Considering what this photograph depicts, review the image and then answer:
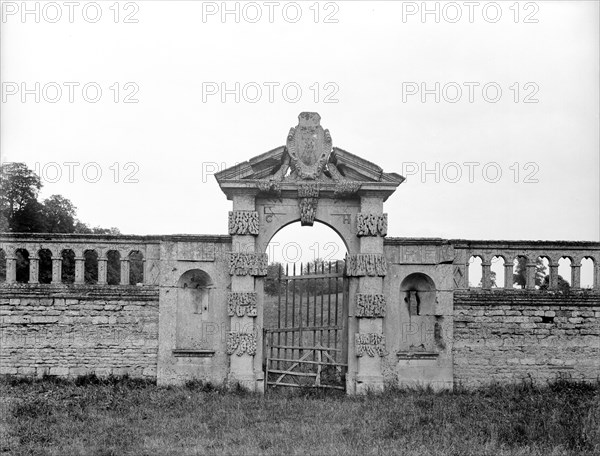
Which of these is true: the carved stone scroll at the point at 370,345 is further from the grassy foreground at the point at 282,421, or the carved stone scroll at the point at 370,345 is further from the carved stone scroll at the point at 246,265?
the carved stone scroll at the point at 246,265

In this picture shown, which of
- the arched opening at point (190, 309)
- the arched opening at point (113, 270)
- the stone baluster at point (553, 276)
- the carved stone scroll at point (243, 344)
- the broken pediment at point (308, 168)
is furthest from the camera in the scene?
Result: the arched opening at point (113, 270)

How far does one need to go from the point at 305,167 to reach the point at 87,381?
277 inches

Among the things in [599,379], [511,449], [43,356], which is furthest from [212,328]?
[599,379]

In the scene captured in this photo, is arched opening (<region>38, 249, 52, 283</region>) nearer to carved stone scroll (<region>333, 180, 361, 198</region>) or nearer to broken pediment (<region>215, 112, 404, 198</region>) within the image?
broken pediment (<region>215, 112, 404, 198</region>)

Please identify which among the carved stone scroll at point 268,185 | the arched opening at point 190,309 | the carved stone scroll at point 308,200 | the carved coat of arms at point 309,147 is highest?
the carved coat of arms at point 309,147

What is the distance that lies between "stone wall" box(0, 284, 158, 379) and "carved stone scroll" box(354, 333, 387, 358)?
4.74 meters

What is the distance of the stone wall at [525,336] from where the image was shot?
15.1m

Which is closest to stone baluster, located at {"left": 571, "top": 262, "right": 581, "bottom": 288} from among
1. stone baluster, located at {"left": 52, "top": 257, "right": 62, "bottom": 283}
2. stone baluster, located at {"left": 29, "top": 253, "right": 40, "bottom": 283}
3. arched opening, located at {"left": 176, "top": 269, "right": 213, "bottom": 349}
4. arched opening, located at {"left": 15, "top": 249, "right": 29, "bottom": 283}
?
arched opening, located at {"left": 176, "top": 269, "right": 213, "bottom": 349}

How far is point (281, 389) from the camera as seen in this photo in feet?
47.5

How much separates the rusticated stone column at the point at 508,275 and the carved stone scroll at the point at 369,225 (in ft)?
11.1

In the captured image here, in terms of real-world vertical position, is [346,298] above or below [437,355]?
above

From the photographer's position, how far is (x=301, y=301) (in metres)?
14.7

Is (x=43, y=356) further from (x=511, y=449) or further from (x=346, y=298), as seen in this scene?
(x=511, y=449)

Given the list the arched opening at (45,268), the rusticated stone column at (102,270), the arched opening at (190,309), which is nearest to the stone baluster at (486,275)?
the arched opening at (190,309)
